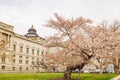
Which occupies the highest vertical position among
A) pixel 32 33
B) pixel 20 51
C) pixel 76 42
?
pixel 32 33

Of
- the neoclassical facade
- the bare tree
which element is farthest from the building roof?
the bare tree

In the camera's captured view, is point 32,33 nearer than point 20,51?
No

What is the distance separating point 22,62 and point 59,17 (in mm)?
46958

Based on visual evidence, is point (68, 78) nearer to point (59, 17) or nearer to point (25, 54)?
point (59, 17)

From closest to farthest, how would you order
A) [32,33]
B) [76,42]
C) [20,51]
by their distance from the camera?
[76,42]
[20,51]
[32,33]

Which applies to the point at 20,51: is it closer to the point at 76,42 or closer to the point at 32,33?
the point at 32,33

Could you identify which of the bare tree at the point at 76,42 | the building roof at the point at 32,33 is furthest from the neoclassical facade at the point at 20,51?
the bare tree at the point at 76,42

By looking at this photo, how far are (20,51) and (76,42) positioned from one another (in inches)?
1886

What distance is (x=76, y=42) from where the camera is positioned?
27.9 meters

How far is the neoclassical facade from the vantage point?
61.8m

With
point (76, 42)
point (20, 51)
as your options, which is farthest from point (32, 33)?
point (76, 42)

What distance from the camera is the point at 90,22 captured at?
30156 mm

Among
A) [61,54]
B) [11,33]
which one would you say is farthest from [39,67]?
[61,54]

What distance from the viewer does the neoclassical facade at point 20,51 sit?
2431 inches
